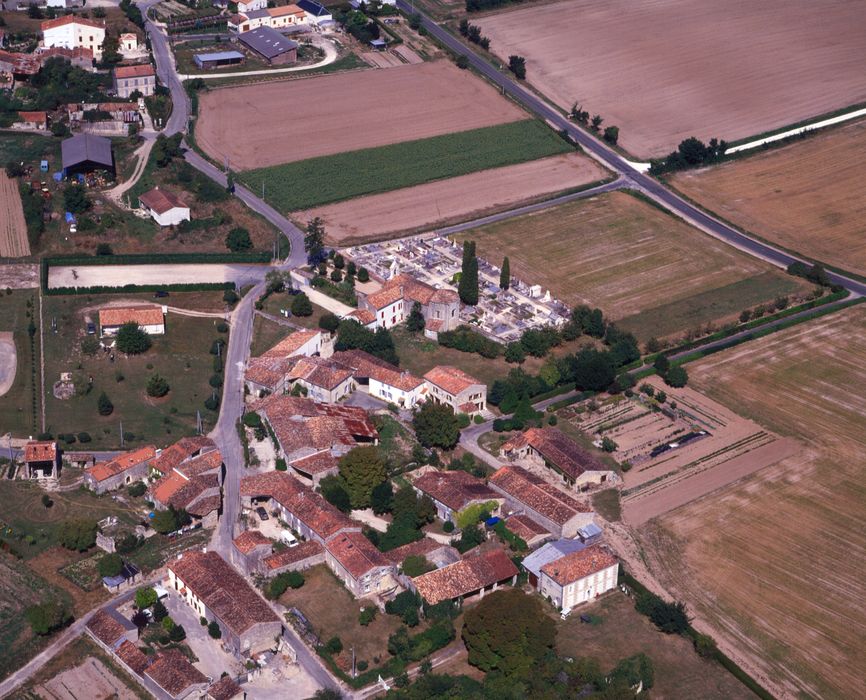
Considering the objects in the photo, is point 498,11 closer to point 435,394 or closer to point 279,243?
point 279,243

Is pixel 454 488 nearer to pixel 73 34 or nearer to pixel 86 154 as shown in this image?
pixel 86 154

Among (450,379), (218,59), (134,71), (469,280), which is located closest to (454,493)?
(450,379)

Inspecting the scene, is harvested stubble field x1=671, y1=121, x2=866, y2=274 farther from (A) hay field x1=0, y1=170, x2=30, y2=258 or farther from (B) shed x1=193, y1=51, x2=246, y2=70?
(A) hay field x1=0, y1=170, x2=30, y2=258

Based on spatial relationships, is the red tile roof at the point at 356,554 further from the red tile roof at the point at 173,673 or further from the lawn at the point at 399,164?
the lawn at the point at 399,164

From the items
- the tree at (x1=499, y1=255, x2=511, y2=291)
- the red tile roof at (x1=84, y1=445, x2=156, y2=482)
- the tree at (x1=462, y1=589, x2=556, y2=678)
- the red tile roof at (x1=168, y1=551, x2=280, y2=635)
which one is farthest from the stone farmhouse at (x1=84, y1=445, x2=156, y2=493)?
the tree at (x1=499, y1=255, x2=511, y2=291)

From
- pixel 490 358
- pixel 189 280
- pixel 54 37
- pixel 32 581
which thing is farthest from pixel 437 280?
pixel 54 37
